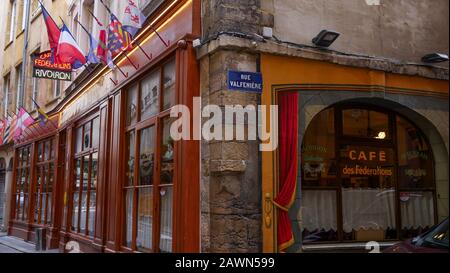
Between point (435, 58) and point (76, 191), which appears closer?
point (435, 58)

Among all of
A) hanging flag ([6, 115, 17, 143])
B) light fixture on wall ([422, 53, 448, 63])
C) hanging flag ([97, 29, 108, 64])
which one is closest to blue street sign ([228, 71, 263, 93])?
light fixture on wall ([422, 53, 448, 63])

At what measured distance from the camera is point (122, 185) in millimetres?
9562

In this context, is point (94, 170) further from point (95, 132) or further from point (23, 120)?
point (23, 120)

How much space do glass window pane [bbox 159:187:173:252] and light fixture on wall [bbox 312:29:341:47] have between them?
3099 millimetres

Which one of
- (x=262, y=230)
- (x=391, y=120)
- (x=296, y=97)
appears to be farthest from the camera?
(x=391, y=120)

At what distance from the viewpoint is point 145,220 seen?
858 cm

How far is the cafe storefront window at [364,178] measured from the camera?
752 centimetres

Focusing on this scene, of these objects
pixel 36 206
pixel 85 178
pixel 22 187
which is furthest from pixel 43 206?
pixel 85 178

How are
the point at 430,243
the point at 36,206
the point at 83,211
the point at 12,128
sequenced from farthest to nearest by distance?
the point at 12,128 < the point at 36,206 < the point at 83,211 < the point at 430,243

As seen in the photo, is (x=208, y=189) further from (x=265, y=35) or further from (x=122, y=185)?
(x=122, y=185)

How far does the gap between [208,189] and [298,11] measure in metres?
2.97

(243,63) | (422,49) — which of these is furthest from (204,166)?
(422,49)

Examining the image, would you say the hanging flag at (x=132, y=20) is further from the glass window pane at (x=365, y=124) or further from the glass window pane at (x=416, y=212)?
the glass window pane at (x=416, y=212)

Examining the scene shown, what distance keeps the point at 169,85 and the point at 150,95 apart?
3.15ft
